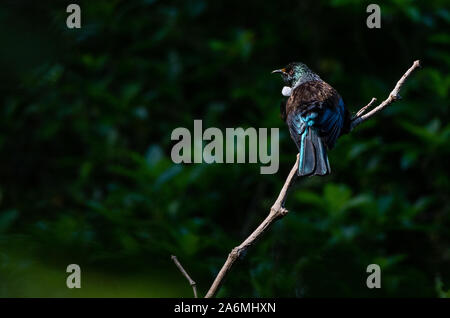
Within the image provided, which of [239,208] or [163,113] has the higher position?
[163,113]

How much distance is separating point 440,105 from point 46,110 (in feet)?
11.8

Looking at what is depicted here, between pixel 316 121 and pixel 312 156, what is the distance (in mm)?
321

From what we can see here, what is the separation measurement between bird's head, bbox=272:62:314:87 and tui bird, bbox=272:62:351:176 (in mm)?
393

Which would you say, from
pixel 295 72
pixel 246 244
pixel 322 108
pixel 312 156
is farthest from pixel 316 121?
pixel 246 244

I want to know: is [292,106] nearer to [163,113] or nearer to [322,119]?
[322,119]

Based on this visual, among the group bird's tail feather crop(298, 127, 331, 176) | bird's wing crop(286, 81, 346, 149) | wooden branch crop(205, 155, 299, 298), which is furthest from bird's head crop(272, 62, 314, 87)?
wooden branch crop(205, 155, 299, 298)

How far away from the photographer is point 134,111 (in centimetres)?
595

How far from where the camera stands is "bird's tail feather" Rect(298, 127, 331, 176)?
2361mm

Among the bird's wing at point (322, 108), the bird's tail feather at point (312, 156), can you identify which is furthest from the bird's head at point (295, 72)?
the bird's tail feather at point (312, 156)

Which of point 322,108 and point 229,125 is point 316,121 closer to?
point 322,108

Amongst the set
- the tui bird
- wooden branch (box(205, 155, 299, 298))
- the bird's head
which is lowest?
wooden branch (box(205, 155, 299, 298))

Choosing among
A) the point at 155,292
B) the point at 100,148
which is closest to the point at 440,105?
the point at 100,148

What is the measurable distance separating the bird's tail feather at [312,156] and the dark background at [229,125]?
1.37 meters

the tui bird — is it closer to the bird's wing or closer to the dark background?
the bird's wing
